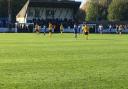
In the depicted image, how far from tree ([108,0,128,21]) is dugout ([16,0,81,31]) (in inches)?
519

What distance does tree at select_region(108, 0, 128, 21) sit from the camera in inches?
4852

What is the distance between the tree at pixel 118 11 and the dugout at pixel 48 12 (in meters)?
13.2

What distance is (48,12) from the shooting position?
11338 centimetres

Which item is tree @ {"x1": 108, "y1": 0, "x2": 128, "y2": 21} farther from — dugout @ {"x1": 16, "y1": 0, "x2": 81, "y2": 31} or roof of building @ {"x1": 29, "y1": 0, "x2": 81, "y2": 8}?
roof of building @ {"x1": 29, "y1": 0, "x2": 81, "y2": 8}

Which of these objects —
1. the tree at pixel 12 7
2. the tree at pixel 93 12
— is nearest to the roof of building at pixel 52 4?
the tree at pixel 12 7

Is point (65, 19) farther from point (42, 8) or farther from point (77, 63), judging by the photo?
point (77, 63)

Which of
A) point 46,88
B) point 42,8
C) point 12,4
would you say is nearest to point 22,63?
point 46,88

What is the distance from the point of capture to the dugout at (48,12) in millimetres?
110500

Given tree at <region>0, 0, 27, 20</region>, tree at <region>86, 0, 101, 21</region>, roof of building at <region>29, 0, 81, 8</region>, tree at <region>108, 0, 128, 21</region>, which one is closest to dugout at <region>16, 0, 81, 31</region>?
roof of building at <region>29, 0, 81, 8</region>

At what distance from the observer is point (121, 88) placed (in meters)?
13.2

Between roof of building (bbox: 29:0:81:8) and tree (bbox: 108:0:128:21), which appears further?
tree (bbox: 108:0:128:21)

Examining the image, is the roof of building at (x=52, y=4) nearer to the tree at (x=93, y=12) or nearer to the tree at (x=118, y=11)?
the tree at (x=118, y=11)

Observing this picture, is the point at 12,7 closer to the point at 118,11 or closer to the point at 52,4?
the point at 52,4

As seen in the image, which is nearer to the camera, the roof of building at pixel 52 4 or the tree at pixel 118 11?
the roof of building at pixel 52 4
